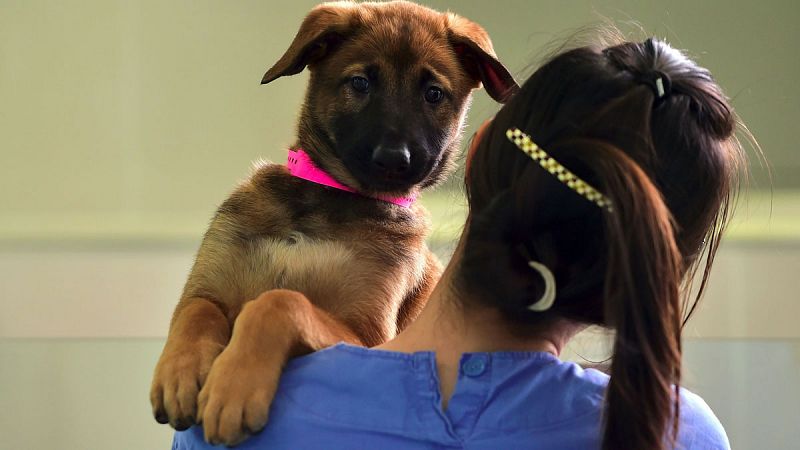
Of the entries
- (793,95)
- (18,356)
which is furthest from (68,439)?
(793,95)

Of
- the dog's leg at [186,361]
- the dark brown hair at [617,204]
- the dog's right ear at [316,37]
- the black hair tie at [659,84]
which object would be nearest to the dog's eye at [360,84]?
the dog's right ear at [316,37]

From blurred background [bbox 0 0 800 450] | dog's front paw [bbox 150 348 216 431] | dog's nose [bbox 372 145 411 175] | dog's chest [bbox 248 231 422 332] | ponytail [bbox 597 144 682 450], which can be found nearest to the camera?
ponytail [bbox 597 144 682 450]

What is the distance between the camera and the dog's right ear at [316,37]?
1752 millimetres

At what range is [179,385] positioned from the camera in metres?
1.29

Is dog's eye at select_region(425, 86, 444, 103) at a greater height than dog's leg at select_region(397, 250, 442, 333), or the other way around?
dog's eye at select_region(425, 86, 444, 103)

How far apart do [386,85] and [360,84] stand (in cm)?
6

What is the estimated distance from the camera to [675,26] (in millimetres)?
3072

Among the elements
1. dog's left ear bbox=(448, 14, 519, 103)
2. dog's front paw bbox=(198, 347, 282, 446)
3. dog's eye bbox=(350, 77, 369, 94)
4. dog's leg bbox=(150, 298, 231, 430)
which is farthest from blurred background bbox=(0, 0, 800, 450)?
dog's front paw bbox=(198, 347, 282, 446)

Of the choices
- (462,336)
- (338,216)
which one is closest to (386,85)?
(338,216)

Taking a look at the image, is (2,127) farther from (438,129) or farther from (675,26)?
(675,26)

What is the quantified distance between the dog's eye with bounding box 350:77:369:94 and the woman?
81 cm

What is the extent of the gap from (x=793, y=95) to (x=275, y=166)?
2.14 metres

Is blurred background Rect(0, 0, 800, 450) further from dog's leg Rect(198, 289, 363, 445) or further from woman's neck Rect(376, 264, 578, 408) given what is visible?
woman's neck Rect(376, 264, 578, 408)

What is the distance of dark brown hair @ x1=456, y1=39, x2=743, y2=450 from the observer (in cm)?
88
